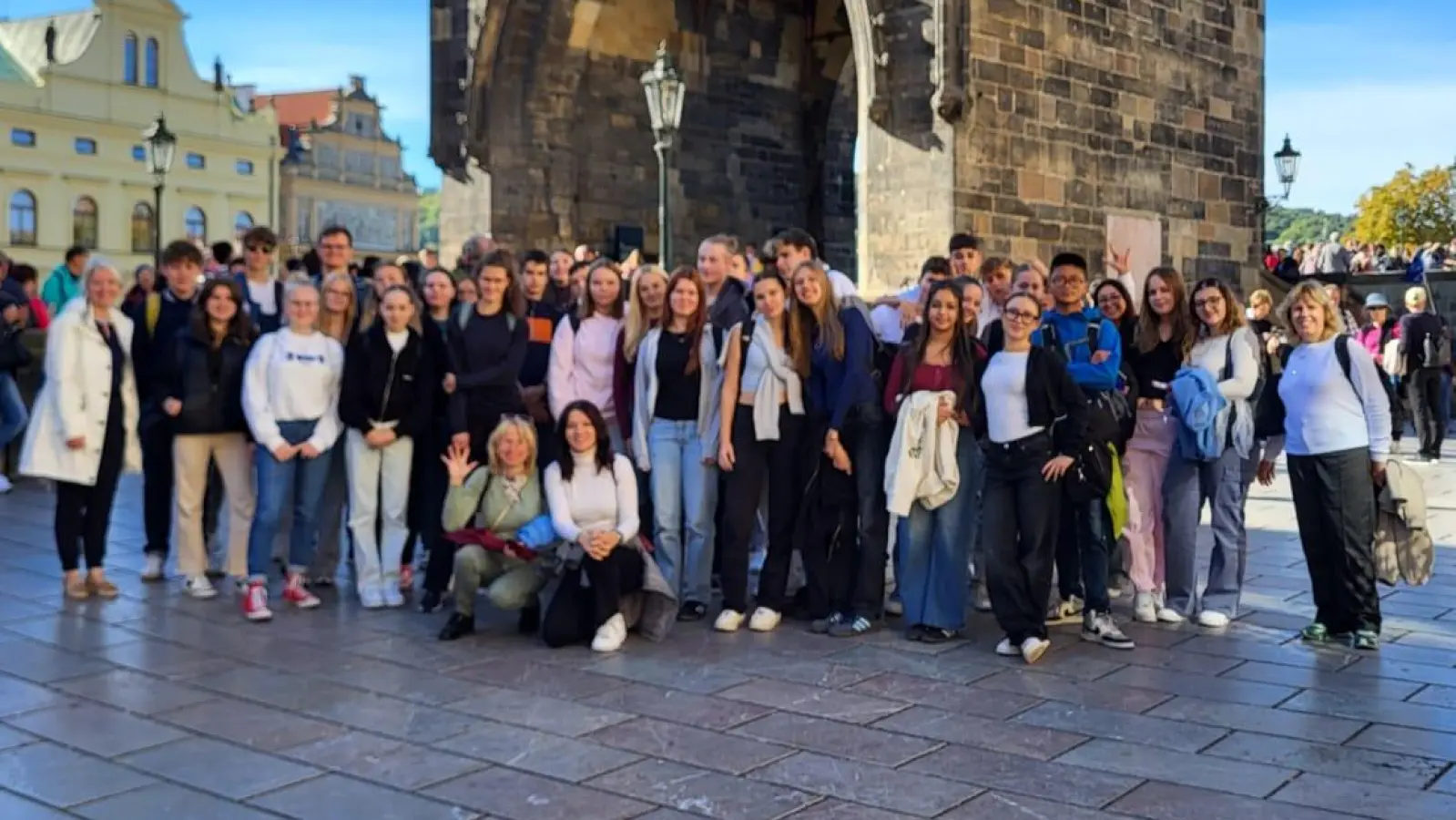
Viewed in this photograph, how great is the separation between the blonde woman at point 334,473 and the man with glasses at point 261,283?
2.36 feet

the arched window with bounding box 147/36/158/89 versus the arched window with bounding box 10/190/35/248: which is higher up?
the arched window with bounding box 147/36/158/89

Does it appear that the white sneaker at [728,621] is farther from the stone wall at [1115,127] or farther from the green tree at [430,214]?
the green tree at [430,214]

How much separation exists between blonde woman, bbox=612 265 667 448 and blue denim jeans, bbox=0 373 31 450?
20.6ft

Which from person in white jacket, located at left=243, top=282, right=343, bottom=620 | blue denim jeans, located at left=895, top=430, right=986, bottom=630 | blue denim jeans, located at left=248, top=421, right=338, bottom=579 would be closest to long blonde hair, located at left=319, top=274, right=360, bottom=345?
person in white jacket, located at left=243, top=282, right=343, bottom=620

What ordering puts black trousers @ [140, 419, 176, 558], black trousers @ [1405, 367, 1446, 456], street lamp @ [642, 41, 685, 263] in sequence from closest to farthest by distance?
black trousers @ [140, 419, 176, 558]
street lamp @ [642, 41, 685, 263]
black trousers @ [1405, 367, 1446, 456]

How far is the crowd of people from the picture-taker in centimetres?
594

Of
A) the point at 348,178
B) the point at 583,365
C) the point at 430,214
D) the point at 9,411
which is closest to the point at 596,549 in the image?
the point at 583,365

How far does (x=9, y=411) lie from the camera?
10852 mm

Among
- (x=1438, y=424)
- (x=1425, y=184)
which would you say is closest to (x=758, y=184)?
(x=1438, y=424)

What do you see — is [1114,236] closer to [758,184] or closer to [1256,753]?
[758,184]

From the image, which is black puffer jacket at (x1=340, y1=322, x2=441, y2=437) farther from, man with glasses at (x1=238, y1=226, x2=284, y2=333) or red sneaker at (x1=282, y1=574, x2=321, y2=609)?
man with glasses at (x1=238, y1=226, x2=284, y2=333)

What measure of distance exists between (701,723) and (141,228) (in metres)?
51.5

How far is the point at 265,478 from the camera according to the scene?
6.71m

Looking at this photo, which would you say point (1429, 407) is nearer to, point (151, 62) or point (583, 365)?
point (583, 365)
